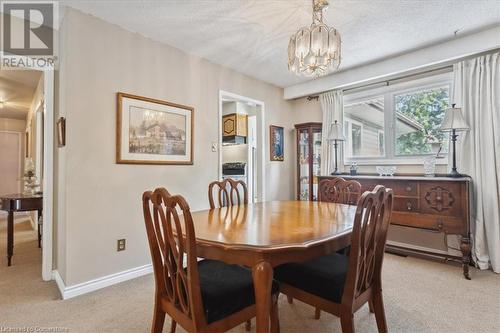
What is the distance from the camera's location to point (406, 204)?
113 inches

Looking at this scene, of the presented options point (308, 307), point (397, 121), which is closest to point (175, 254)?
point (308, 307)

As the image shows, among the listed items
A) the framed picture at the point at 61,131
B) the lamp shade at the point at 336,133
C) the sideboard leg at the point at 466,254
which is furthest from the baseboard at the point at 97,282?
the sideboard leg at the point at 466,254

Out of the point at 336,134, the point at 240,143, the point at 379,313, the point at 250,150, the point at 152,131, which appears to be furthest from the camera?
the point at 240,143

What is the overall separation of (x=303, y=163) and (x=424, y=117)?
1.79m

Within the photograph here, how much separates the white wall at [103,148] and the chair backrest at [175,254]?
132 cm

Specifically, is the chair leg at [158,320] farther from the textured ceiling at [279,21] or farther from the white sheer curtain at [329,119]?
the white sheer curtain at [329,119]

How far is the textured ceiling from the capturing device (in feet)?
7.14

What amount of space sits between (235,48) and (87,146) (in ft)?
6.17

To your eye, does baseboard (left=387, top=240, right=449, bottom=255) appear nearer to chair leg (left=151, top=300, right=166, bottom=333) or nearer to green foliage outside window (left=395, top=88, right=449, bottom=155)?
green foliage outside window (left=395, top=88, right=449, bottom=155)

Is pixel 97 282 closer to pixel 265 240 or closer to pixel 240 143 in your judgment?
pixel 265 240

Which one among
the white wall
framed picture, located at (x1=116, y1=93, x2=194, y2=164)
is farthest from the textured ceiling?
framed picture, located at (x1=116, y1=93, x2=194, y2=164)

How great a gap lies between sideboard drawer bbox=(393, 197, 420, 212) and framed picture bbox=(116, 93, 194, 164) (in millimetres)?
2433

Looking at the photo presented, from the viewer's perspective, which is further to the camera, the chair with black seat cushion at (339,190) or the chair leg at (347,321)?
the chair with black seat cushion at (339,190)

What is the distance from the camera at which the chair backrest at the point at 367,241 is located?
1206 millimetres
